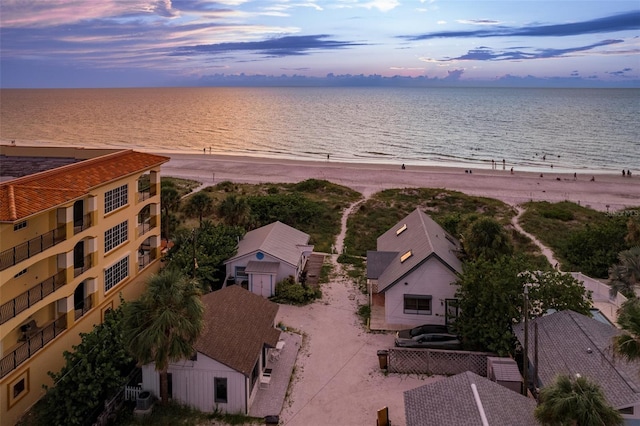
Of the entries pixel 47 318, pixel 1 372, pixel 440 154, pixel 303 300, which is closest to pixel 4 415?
pixel 1 372

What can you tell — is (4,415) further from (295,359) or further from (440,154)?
(440,154)

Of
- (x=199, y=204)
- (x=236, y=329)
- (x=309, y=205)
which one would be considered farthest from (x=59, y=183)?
(x=309, y=205)

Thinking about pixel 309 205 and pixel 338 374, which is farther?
pixel 309 205

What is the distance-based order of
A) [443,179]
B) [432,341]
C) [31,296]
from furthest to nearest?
[443,179] → [432,341] → [31,296]

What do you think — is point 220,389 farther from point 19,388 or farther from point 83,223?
point 83,223

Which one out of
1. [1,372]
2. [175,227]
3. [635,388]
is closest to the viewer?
[635,388]

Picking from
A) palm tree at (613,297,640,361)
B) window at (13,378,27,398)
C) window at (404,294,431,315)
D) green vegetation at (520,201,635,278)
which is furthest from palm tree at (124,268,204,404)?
green vegetation at (520,201,635,278)
